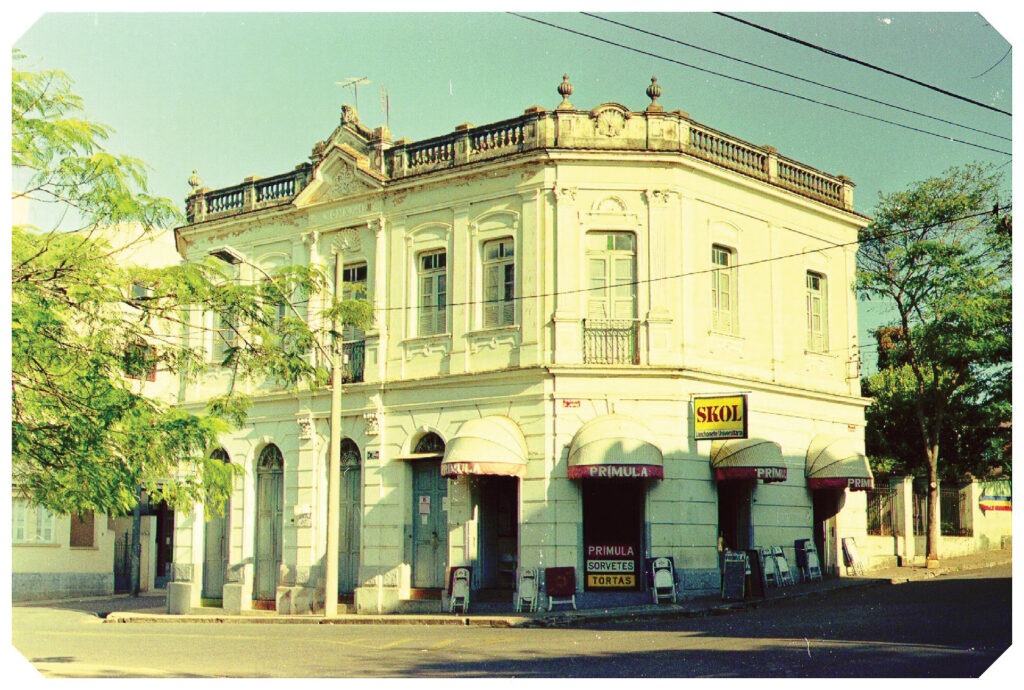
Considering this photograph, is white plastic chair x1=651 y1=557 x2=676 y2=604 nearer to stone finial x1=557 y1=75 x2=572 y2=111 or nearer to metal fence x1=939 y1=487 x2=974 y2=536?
metal fence x1=939 y1=487 x2=974 y2=536

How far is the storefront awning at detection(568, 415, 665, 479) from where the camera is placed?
A: 2175 cm

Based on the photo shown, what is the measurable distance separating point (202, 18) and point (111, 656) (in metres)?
7.73

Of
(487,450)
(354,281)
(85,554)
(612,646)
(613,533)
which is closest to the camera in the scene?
(612,646)

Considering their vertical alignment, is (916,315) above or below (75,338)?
above

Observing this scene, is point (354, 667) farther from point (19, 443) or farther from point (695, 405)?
point (695, 405)

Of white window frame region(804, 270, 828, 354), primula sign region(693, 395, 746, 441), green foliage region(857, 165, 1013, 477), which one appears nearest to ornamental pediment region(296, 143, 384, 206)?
A: primula sign region(693, 395, 746, 441)

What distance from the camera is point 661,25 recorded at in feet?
54.1

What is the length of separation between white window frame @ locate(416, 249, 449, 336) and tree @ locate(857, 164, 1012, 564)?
7.55 m

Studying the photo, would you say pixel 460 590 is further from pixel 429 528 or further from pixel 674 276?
pixel 674 276

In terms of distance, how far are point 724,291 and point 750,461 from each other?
3.18m

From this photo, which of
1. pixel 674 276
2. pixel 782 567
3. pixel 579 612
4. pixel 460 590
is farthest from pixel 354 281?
pixel 782 567

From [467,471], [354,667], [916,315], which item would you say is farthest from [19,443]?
[916,315]

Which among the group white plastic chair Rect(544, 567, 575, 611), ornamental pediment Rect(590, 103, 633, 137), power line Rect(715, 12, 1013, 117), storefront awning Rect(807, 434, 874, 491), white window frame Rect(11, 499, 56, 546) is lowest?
white plastic chair Rect(544, 567, 575, 611)

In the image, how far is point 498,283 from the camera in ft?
77.8
